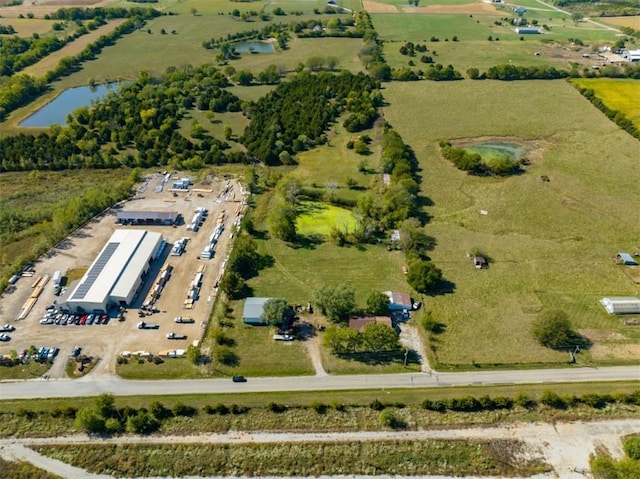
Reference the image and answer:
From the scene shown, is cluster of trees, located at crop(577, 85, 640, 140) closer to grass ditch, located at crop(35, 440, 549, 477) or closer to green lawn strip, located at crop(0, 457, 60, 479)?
grass ditch, located at crop(35, 440, 549, 477)

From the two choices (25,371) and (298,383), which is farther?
(25,371)

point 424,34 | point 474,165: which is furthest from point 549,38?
point 474,165

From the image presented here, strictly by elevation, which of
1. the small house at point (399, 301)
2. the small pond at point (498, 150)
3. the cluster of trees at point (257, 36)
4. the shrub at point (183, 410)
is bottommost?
the small pond at point (498, 150)

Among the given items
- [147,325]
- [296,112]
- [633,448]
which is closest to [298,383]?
[147,325]

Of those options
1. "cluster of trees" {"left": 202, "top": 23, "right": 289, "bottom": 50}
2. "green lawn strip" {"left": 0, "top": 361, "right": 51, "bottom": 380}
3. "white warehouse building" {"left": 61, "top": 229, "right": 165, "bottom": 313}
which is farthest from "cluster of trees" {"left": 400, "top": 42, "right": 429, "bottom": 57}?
"green lawn strip" {"left": 0, "top": 361, "right": 51, "bottom": 380}

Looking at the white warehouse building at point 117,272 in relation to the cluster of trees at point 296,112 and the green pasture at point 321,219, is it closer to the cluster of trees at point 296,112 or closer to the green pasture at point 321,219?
the green pasture at point 321,219

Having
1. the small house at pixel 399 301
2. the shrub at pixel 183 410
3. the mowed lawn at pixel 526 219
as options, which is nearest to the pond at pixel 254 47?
the mowed lawn at pixel 526 219

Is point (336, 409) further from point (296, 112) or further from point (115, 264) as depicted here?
point (296, 112)
